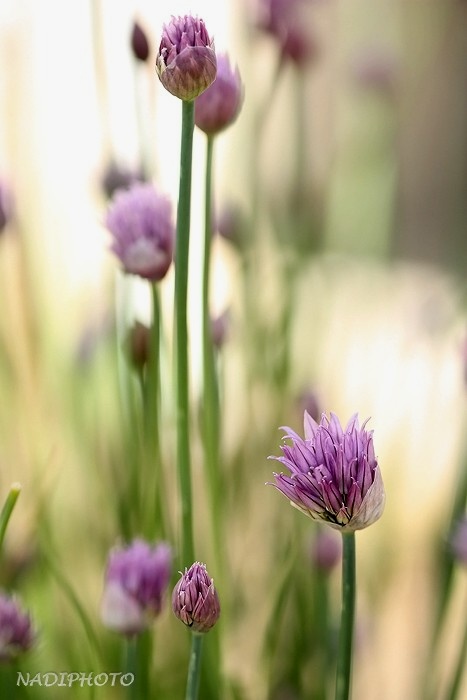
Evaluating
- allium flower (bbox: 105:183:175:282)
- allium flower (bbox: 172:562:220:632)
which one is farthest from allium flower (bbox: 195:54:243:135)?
allium flower (bbox: 172:562:220:632)

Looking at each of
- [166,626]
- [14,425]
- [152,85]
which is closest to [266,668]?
[166,626]

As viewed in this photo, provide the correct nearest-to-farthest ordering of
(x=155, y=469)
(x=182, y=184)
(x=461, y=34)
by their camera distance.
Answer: (x=182, y=184) → (x=155, y=469) → (x=461, y=34)

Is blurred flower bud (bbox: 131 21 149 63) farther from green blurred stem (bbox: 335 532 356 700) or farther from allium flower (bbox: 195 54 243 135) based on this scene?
green blurred stem (bbox: 335 532 356 700)

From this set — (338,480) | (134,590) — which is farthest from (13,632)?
(338,480)

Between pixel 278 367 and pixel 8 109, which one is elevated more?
pixel 8 109

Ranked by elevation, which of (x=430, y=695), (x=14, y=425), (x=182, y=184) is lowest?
(x=430, y=695)

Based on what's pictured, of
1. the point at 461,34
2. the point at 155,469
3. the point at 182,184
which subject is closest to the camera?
the point at 182,184

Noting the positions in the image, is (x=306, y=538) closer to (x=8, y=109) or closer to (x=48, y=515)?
(x=48, y=515)
